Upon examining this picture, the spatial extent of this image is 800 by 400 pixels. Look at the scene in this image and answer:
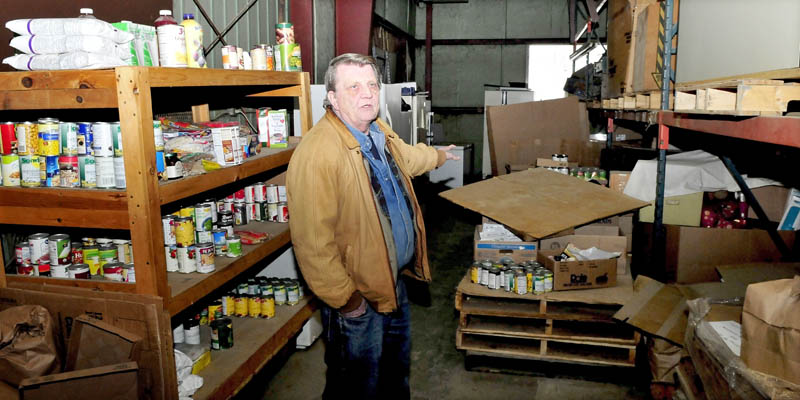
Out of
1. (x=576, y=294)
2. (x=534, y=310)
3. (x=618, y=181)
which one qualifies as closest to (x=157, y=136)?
(x=534, y=310)

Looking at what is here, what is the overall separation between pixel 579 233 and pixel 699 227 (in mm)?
802

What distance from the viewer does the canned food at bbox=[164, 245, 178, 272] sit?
2.57 metres

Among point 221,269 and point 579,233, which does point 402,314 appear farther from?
point 579,233

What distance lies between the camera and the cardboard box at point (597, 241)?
154 inches

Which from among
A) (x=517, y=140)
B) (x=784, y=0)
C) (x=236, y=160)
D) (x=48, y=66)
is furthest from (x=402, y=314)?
(x=517, y=140)

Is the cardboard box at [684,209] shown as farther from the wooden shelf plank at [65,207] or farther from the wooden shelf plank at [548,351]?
the wooden shelf plank at [65,207]

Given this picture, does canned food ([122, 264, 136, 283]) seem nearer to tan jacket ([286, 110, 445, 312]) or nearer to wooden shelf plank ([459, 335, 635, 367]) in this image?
tan jacket ([286, 110, 445, 312])

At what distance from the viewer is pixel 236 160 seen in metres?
2.83

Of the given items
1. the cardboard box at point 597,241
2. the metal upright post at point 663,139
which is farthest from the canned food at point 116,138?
the metal upright post at point 663,139

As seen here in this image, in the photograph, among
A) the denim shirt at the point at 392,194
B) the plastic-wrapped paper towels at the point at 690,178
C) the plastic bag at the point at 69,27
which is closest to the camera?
the plastic bag at the point at 69,27

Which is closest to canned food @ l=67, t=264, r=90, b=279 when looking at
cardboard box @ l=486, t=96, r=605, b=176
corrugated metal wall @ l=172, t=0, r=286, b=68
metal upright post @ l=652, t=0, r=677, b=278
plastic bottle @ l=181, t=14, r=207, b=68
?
plastic bottle @ l=181, t=14, r=207, b=68

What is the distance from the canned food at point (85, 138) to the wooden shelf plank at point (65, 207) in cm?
16

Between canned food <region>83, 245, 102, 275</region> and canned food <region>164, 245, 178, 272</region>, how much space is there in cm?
29

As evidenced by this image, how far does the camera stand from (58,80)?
202 cm
